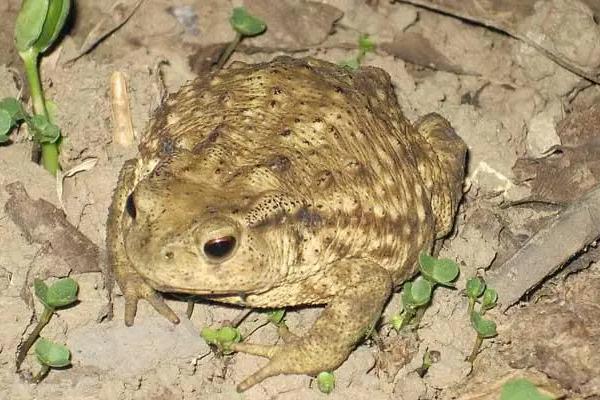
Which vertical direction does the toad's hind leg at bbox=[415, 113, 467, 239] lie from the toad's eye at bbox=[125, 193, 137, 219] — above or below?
below

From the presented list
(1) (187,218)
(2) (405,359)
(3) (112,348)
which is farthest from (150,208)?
(2) (405,359)

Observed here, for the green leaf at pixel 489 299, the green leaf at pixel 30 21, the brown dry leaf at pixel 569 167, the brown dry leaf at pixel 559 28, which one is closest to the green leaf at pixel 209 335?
the green leaf at pixel 489 299

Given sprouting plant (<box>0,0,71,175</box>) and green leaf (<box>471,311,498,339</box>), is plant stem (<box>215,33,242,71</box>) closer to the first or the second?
sprouting plant (<box>0,0,71,175</box>)

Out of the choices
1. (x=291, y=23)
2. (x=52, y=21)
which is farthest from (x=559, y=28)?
(x=52, y=21)

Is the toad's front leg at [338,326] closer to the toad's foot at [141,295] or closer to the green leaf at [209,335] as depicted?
the green leaf at [209,335]

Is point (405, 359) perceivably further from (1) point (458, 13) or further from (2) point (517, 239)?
(1) point (458, 13)

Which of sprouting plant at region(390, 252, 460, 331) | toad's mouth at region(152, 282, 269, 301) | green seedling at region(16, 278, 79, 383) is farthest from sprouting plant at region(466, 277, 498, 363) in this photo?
green seedling at region(16, 278, 79, 383)
